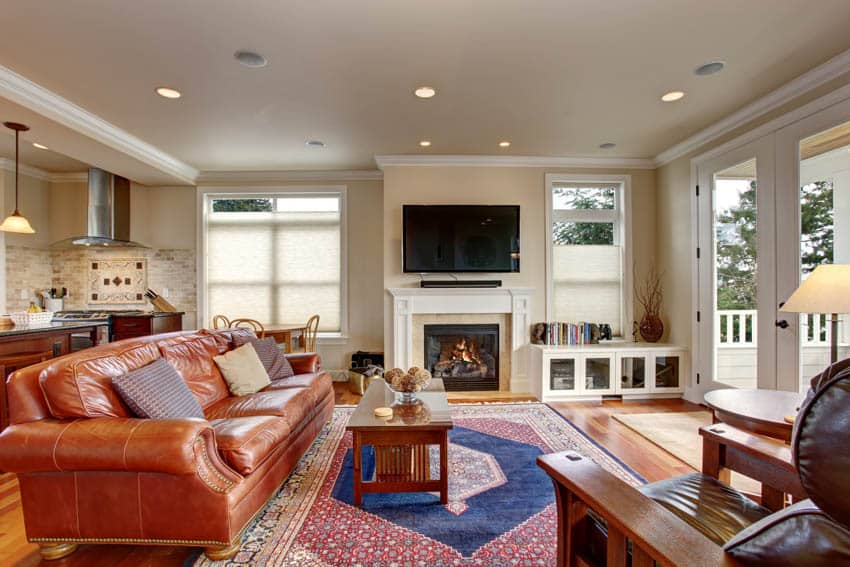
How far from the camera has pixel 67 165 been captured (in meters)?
5.01

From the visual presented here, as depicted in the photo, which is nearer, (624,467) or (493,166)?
(624,467)

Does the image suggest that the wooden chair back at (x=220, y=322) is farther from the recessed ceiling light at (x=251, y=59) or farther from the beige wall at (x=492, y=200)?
the recessed ceiling light at (x=251, y=59)

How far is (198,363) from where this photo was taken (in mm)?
2734

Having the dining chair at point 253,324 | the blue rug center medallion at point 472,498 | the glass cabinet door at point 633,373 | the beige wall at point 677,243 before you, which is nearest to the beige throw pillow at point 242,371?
the blue rug center medallion at point 472,498

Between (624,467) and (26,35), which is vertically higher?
(26,35)

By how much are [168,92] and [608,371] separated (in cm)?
475

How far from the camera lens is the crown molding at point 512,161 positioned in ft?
15.1

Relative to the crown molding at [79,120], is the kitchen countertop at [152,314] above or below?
below

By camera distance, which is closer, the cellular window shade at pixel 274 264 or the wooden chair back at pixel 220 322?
the wooden chair back at pixel 220 322

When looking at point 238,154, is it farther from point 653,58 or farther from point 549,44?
point 653,58

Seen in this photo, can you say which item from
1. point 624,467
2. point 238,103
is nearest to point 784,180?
point 624,467

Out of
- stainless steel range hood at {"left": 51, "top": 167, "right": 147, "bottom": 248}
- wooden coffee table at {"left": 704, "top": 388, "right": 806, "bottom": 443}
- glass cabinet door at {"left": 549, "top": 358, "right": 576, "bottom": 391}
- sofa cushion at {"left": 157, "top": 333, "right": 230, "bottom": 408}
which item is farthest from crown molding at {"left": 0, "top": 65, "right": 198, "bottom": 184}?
glass cabinet door at {"left": 549, "top": 358, "right": 576, "bottom": 391}

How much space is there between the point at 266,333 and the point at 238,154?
2051mm

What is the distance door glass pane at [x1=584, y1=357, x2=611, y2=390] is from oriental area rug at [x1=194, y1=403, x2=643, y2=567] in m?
1.38
